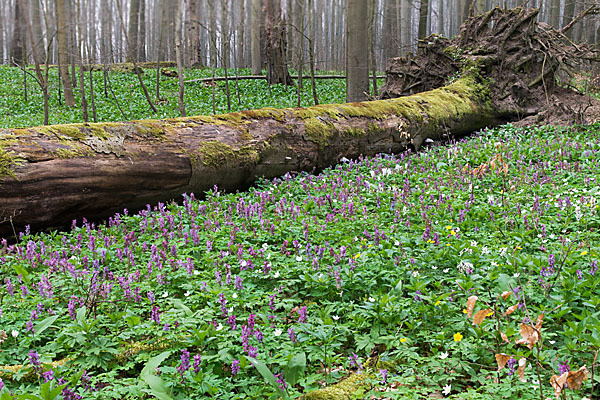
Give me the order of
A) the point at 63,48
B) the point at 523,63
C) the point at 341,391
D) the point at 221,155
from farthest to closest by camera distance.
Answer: the point at 63,48
the point at 523,63
the point at 221,155
the point at 341,391

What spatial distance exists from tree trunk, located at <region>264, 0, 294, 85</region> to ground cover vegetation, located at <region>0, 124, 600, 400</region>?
1534 cm

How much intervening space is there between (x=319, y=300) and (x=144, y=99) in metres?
18.1

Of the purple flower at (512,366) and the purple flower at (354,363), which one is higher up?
the purple flower at (512,366)

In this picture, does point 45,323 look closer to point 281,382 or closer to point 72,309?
point 72,309

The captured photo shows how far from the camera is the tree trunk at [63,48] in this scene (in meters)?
16.4

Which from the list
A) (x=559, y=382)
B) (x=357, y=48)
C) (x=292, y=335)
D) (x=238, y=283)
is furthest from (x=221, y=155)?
(x=357, y=48)

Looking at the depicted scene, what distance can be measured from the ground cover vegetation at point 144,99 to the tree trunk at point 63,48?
0.62 meters

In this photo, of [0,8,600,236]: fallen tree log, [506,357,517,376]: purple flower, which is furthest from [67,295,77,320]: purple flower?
[506,357,517,376]: purple flower

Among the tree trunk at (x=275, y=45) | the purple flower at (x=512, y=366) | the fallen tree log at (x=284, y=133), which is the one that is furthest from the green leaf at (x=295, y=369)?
the tree trunk at (x=275, y=45)

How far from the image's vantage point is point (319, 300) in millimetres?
3412

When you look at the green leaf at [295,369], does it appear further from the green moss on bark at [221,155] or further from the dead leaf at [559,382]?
the green moss on bark at [221,155]

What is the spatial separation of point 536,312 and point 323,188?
3714mm

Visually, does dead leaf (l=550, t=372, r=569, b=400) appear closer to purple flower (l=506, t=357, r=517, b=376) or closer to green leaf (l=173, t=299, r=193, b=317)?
purple flower (l=506, t=357, r=517, b=376)

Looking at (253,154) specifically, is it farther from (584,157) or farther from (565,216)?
(584,157)
